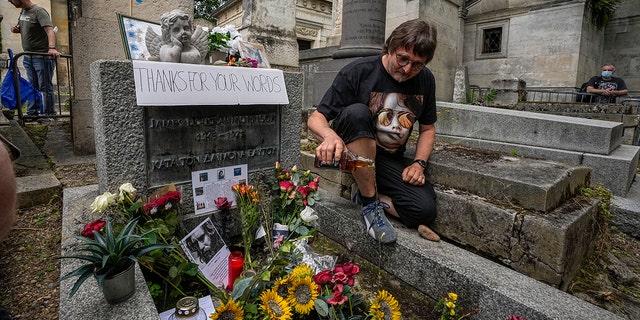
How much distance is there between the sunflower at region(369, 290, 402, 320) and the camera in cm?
138

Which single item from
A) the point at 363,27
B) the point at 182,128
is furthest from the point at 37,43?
the point at 363,27

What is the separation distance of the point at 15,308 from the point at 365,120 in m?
2.00

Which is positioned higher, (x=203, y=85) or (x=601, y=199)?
(x=203, y=85)

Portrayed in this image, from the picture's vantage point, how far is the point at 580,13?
1081cm

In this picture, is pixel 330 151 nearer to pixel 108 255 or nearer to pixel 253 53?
pixel 108 255

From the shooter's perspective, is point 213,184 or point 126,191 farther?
point 213,184

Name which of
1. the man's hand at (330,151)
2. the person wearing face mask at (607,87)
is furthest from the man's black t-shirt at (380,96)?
the person wearing face mask at (607,87)

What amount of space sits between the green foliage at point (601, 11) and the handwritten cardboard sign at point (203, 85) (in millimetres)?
13317

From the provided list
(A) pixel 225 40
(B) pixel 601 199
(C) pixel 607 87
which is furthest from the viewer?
(C) pixel 607 87

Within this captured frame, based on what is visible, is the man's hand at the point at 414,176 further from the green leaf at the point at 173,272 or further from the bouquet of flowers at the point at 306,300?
the green leaf at the point at 173,272

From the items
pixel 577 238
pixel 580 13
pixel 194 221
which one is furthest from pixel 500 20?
pixel 194 221

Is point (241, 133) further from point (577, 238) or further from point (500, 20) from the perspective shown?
point (500, 20)

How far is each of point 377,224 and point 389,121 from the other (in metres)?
0.70

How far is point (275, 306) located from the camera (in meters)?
1.40
